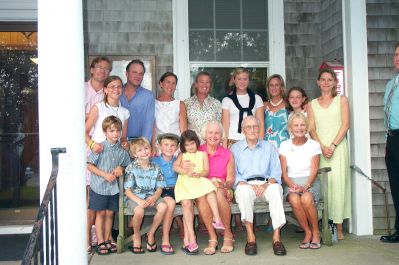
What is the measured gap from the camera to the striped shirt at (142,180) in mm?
3891

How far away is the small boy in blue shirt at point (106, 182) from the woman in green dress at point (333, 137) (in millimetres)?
1745

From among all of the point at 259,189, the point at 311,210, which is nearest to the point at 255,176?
the point at 259,189

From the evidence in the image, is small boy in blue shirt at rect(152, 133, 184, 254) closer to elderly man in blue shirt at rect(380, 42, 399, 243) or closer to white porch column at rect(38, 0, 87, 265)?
white porch column at rect(38, 0, 87, 265)

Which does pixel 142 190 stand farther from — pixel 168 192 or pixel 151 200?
pixel 168 192

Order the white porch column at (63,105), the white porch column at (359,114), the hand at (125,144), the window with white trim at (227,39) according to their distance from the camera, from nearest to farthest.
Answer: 1. the white porch column at (63,105)
2. the hand at (125,144)
3. the white porch column at (359,114)
4. the window with white trim at (227,39)

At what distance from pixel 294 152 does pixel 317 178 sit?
0.30 m

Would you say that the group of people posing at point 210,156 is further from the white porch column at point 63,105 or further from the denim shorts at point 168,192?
the white porch column at point 63,105

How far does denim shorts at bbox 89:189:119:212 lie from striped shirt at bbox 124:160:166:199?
0.55 feet

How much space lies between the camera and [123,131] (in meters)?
4.16

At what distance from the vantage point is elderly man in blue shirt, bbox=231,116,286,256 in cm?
387

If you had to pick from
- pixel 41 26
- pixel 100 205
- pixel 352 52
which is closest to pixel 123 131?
pixel 100 205

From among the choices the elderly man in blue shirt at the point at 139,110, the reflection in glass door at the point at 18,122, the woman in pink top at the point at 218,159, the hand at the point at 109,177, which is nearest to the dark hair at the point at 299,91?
the woman in pink top at the point at 218,159

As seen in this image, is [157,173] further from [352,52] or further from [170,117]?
[352,52]

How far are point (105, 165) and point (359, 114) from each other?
2326mm
